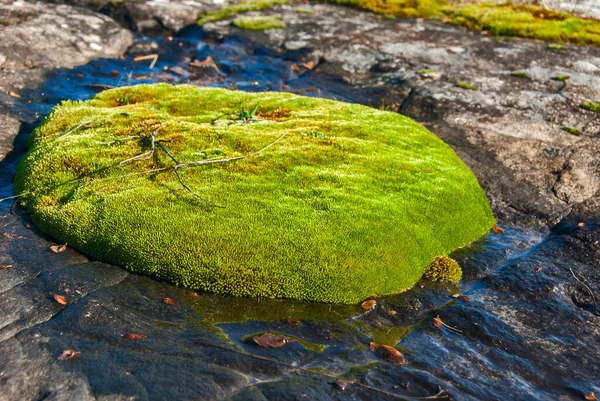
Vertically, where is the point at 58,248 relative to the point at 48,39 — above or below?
below

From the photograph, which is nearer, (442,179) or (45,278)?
(45,278)

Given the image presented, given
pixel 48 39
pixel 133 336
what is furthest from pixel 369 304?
pixel 48 39

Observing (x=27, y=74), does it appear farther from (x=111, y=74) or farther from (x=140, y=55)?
(x=140, y=55)

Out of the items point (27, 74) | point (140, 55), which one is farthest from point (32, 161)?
point (140, 55)

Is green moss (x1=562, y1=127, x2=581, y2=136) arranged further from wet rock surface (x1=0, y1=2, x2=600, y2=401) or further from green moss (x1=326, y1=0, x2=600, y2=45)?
green moss (x1=326, y1=0, x2=600, y2=45)

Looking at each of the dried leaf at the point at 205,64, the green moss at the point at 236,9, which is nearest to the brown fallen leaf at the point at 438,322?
the dried leaf at the point at 205,64

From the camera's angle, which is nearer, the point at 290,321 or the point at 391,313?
the point at 290,321

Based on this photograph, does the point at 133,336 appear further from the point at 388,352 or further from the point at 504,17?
the point at 504,17
